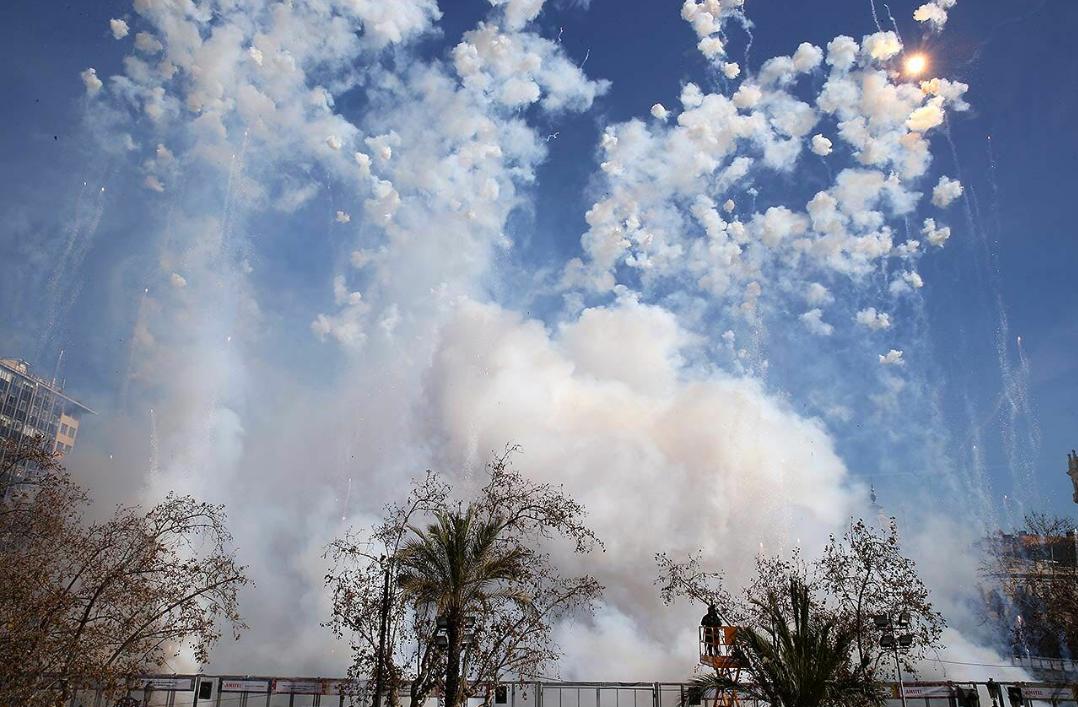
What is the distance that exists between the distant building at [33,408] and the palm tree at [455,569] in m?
105

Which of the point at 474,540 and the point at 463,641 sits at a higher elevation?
the point at 474,540

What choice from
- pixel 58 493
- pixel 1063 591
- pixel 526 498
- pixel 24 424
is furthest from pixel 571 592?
pixel 24 424

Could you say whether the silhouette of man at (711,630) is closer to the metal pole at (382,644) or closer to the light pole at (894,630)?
the light pole at (894,630)

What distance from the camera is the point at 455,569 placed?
2388 cm

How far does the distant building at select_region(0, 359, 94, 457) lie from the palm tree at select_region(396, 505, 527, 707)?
343 feet

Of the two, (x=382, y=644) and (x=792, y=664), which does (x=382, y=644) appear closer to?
(x=382, y=644)

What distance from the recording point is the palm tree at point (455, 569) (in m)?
23.5

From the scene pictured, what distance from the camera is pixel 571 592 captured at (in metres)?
28.5

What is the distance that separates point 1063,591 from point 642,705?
65.6 feet

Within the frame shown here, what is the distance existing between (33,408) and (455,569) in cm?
12873

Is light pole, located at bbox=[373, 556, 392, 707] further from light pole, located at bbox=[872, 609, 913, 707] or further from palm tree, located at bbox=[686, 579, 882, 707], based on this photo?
light pole, located at bbox=[872, 609, 913, 707]

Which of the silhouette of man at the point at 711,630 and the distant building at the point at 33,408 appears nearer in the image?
the silhouette of man at the point at 711,630

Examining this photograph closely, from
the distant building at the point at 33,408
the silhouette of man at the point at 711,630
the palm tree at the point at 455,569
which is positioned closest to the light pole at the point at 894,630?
the silhouette of man at the point at 711,630

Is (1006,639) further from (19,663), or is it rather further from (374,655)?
(19,663)
